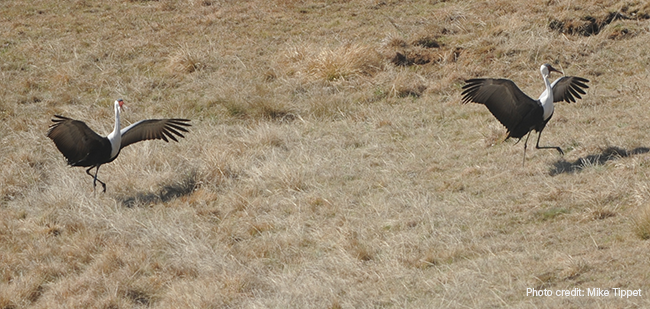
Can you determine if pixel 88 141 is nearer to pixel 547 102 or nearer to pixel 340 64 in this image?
pixel 340 64

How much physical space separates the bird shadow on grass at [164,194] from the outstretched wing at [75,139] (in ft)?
2.47

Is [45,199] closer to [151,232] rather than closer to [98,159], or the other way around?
[98,159]

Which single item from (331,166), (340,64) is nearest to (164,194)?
(331,166)

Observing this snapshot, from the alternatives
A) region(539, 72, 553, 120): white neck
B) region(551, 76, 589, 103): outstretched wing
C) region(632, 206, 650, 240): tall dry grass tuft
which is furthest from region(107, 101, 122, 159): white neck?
region(632, 206, 650, 240): tall dry grass tuft

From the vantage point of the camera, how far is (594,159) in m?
8.59

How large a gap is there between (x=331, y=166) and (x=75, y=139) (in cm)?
323

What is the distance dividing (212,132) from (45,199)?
2.83 m

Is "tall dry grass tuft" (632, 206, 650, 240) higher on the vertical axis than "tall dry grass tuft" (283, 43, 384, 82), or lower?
higher

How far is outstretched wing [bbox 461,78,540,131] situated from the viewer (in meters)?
8.76

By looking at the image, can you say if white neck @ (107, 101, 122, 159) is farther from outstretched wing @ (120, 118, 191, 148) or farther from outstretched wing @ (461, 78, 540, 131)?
outstretched wing @ (461, 78, 540, 131)

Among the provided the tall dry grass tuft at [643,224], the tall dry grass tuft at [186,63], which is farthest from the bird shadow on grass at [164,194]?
the tall dry grass tuft at [643,224]

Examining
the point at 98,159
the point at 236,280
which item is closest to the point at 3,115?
the point at 98,159

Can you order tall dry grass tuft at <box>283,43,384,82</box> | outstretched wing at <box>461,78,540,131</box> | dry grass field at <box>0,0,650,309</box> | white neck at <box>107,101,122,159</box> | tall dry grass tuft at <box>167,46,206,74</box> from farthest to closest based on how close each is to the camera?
tall dry grass tuft at <box>167,46,206,74</box>
tall dry grass tuft at <box>283,43,384,82</box>
white neck at <box>107,101,122,159</box>
outstretched wing at <box>461,78,540,131</box>
dry grass field at <box>0,0,650,309</box>

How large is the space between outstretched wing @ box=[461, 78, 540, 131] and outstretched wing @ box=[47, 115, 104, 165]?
460 centimetres
